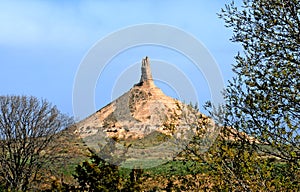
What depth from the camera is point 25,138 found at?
3869 cm

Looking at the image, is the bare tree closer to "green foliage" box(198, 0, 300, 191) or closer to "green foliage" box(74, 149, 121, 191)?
"green foliage" box(74, 149, 121, 191)

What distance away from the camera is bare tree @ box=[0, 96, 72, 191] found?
3800 centimetres

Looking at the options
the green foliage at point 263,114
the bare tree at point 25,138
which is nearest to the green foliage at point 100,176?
the green foliage at point 263,114

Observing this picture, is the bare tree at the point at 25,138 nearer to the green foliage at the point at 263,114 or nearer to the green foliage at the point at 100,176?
the green foliage at the point at 100,176

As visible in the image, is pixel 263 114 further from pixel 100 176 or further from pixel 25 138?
pixel 25 138

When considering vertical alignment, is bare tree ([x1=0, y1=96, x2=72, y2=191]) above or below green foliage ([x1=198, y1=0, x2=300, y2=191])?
above

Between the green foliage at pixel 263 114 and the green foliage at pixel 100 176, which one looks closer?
the green foliage at pixel 263 114

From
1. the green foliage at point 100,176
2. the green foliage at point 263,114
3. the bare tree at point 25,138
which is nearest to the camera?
the green foliage at point 263,114

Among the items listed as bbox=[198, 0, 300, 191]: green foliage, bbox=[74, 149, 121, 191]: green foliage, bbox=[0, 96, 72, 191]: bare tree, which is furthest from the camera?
bbox=[0, 96, 72, 191]: bare tree

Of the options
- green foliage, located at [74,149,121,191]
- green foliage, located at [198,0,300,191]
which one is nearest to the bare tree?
green foliage, located at [74,149,121,191]

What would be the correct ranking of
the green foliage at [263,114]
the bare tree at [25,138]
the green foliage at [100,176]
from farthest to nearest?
the bare tree at [25,138] → the green foliage at [100,176] → the green foliage at [263,114]

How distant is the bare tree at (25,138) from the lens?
1496 inches

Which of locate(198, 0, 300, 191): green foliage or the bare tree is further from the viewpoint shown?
the bare tree

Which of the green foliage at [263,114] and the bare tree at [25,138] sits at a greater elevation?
the bare tree at [25,138]
